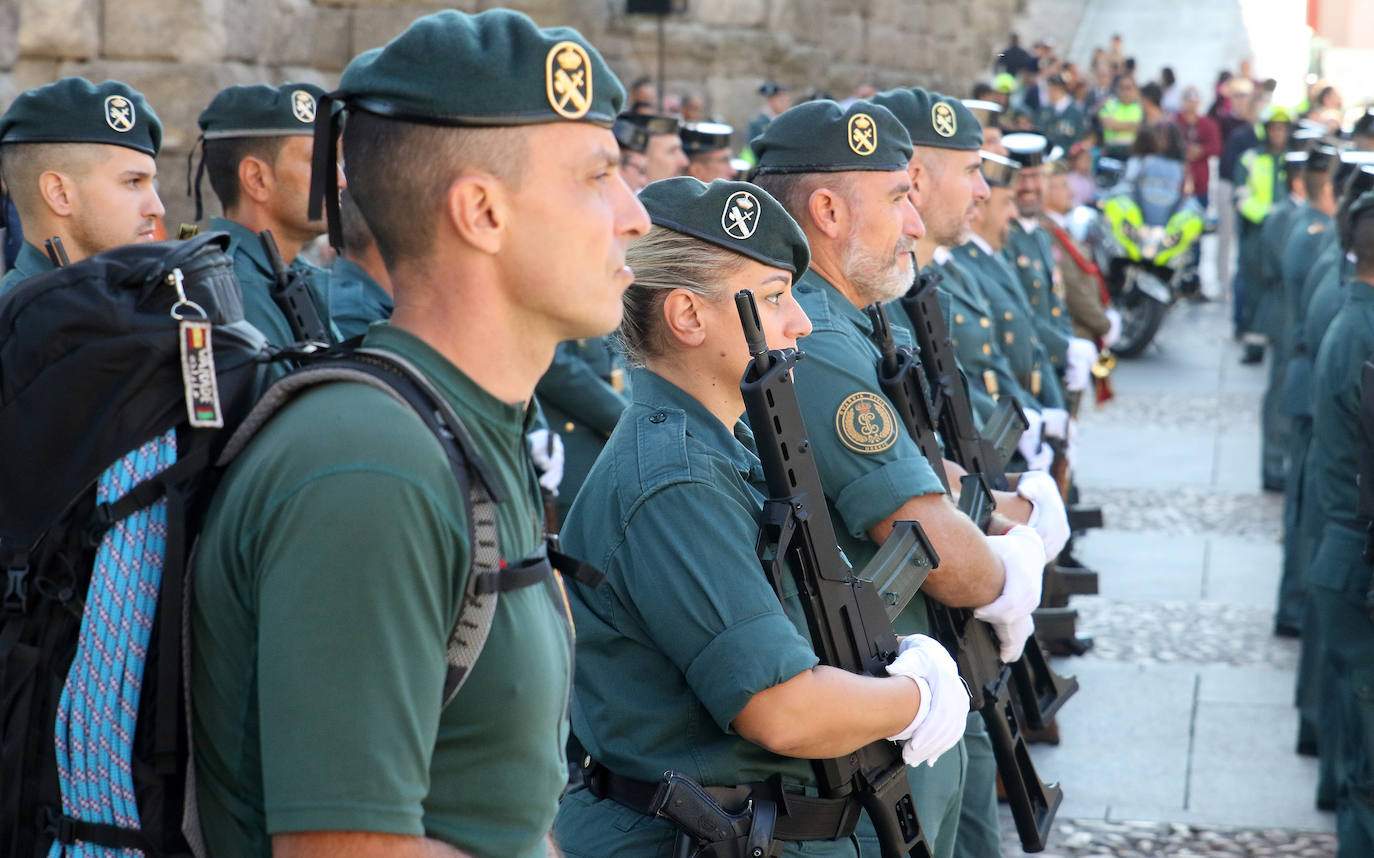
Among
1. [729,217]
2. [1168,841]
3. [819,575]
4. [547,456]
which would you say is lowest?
[1168,841]

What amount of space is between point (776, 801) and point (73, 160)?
2390mm

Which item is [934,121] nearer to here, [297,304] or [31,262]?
[297,304]

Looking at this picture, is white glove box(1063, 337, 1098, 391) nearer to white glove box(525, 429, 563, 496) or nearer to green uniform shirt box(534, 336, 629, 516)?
green uniform shirt box(534, 336, 629, 516)

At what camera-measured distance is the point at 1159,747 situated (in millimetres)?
5480

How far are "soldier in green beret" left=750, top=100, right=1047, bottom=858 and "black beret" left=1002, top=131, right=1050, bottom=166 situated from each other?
4.29m

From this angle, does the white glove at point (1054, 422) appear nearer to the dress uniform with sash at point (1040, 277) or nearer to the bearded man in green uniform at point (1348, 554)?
the dress uniform with sash at point (1040, 277)

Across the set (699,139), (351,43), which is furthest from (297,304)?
(351,43)

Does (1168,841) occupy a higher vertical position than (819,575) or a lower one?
lower

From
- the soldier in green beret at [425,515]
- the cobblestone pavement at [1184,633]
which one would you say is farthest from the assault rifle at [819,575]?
the cobblestone pavement at [1184,633]

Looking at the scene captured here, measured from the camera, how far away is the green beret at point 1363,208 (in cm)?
462

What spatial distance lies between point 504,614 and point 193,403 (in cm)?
38

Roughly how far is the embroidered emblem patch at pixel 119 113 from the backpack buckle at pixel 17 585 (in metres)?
2.26

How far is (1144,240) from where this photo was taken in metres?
13.3

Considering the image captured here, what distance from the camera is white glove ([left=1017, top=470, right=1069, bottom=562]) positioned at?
Result: 369 cm
